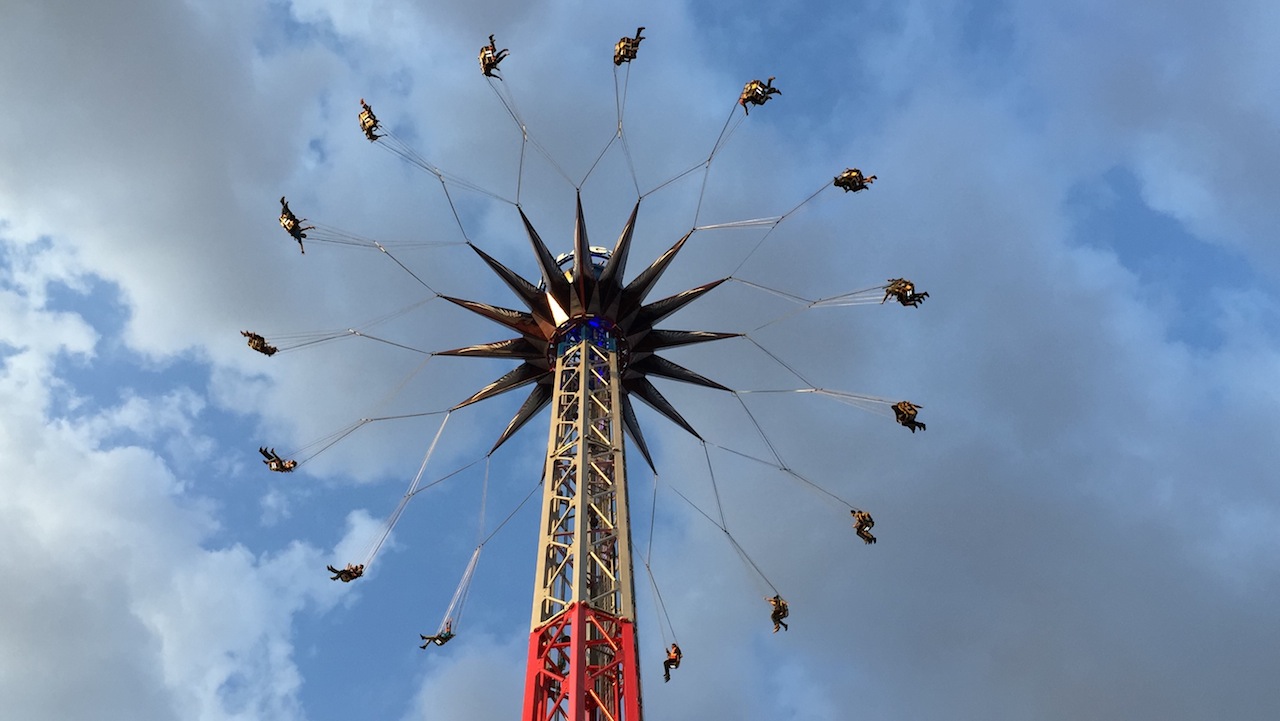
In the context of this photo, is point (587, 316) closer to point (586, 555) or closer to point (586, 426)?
point (586, 426)

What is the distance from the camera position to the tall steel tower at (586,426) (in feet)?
101

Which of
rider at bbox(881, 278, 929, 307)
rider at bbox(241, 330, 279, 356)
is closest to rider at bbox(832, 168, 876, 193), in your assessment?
rider at bbox(881, 278, 929, 307)

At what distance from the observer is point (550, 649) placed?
1222 inches

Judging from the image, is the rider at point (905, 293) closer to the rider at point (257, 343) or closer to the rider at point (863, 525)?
the rider at point (863, 525)

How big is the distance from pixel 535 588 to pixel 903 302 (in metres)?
16.4

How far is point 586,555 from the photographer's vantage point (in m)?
32.0

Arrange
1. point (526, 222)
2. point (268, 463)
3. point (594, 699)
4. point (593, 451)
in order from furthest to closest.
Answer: point (268, 463) → point (526, 222) → point (593, 451) → point (594, 699)

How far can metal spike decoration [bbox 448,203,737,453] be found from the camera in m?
39.5

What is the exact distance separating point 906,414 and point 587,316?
440 inches

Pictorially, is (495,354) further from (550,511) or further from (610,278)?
(550,511)

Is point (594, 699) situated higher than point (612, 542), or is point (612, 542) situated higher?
point (612, 542)

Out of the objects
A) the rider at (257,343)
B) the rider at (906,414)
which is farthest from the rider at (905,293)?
the rider at (257,343)

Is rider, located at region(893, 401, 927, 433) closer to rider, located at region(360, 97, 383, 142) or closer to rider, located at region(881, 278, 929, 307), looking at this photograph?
rider, located at region(881, 278, 929, 307)

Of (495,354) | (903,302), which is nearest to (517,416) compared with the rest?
(495,354)
